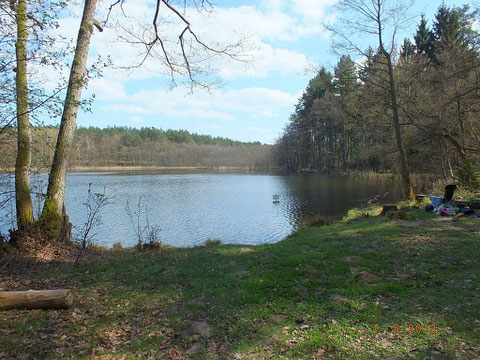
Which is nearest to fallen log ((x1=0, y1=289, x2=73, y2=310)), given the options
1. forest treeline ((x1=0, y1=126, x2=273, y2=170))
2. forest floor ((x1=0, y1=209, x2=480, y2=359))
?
forest floor ((x1=0, y1=209, x2=480, y2=359))

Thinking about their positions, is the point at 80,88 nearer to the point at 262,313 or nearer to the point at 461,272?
the point at 262,313

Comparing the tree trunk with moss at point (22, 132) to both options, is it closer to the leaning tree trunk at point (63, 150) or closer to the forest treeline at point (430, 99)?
the leaning tree trunk at point (63, 150)

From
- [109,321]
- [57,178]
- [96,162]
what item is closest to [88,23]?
[57,178]

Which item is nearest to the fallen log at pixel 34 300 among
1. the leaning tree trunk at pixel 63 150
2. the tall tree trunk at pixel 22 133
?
the tall tree trunk at pixel 22 133

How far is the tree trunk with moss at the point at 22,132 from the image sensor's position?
17.0 ft

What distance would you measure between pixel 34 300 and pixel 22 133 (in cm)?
370

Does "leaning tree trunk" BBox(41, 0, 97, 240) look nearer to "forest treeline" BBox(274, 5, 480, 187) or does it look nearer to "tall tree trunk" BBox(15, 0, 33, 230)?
"tall tree trunk" BBox(15, 0, 33, 230)

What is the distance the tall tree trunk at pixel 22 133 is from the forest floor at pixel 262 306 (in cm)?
142

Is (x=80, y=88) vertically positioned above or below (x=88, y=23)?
below

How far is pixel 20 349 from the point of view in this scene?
3268mm

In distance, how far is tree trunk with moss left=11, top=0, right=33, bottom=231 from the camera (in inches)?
205

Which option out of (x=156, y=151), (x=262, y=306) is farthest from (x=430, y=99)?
(x=156, y=151)

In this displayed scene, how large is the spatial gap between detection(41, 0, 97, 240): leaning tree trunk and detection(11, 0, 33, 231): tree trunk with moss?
A: 1.29ft

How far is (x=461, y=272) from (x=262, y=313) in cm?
356
